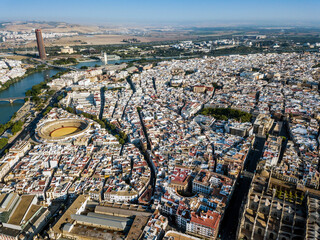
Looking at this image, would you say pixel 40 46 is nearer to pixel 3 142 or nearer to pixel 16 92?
pixel 16 92

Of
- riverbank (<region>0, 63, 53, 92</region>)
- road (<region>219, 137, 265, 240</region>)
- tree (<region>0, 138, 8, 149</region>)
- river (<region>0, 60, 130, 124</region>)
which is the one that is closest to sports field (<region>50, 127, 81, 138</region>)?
tree (<region>0, 138, 8, 149</region>)

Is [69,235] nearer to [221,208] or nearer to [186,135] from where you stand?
[221,208]

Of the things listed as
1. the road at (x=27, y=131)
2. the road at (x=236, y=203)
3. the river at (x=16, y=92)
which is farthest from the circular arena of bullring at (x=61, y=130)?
the road at (x=236, y=203)

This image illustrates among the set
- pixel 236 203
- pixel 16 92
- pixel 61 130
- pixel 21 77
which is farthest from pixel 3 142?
pixel 21 77

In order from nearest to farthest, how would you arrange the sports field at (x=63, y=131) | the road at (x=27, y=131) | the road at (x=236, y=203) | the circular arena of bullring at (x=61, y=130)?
the road at (x=236, y=203) → the circular arena of bullring at (x=61, y=130) → the road at (x=27, y=131) → the sports field at (x=63, y=131)

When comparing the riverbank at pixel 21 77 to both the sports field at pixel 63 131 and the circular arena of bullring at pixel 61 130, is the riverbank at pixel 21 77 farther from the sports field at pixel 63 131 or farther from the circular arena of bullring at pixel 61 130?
the sports field at pixel 63 131

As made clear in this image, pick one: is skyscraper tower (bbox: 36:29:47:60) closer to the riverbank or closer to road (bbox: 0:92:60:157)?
the riverbank

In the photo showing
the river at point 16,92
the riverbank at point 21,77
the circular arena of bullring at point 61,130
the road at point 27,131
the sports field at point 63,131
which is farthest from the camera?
the riverbank at point 21,77

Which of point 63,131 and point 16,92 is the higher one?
point 63,131
